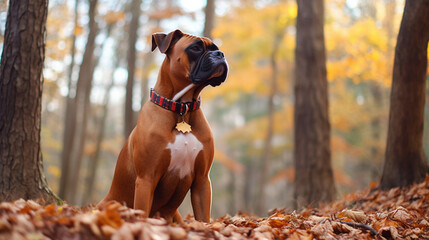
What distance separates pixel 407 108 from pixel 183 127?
12.1ft

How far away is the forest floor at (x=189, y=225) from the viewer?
7.63 feet

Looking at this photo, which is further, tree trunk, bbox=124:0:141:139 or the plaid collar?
tree trunk, bbox=124:0:141:139

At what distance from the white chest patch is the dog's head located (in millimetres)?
527

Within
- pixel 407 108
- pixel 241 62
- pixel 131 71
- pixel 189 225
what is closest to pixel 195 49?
pixel 189 225

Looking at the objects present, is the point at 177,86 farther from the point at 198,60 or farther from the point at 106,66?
the point at 106,66

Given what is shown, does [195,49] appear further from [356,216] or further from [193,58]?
[356,216]

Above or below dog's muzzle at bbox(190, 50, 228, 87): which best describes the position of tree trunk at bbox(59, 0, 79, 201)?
below

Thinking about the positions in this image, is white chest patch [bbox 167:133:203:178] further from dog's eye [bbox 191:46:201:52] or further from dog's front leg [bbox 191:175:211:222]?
dog's eye [bbox 191:46:201:52]

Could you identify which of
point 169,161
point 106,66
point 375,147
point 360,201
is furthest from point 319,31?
point 106,66

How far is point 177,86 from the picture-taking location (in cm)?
383

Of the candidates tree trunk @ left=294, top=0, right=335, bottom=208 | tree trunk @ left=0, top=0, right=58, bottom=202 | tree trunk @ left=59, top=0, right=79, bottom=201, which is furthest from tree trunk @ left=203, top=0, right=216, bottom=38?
tree trunk @ left=0, top=0, right=58, bottom=202

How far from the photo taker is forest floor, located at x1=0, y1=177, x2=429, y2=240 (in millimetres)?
2324

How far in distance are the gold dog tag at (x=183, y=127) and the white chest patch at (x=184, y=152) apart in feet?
0.12

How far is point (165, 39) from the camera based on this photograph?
385 centimetres
